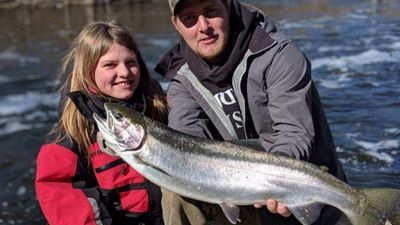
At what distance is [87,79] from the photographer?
492cm

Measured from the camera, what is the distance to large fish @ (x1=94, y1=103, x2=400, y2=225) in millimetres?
3615

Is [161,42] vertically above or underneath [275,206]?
underneath

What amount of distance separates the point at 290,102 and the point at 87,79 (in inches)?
67.3

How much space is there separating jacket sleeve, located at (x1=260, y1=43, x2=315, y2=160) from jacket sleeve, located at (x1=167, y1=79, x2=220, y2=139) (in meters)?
0.58

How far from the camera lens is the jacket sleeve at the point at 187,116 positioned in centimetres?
464

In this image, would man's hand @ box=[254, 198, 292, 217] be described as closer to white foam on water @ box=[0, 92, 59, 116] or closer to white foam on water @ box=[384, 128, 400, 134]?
white foam on water @ box=[384, 128, 400, 134]

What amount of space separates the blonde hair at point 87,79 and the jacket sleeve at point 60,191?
0.15 meters

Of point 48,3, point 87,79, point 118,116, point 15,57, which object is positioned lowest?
point 48,3

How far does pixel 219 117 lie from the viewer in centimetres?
466

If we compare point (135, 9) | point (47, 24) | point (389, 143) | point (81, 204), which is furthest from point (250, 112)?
point (135, 9)

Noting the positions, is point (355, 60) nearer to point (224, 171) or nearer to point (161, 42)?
point (161, 42)

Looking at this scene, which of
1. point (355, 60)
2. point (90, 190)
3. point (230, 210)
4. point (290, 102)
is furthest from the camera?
point (355, 60)

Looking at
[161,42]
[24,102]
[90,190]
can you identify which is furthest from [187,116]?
[161,42]

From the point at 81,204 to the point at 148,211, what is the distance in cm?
57
